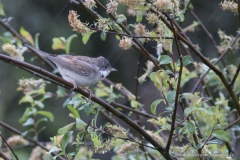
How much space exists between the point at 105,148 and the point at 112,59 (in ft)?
18.6

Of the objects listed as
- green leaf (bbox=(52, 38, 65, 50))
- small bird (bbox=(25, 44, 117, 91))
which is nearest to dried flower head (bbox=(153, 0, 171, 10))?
small bird (bbox=(25, 44, 117, 91))

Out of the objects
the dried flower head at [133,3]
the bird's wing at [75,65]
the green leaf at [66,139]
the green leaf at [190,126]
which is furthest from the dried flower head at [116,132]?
the bird's wing at [75,65]

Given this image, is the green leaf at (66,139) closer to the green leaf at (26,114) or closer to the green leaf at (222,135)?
the green leaf at (222,135)

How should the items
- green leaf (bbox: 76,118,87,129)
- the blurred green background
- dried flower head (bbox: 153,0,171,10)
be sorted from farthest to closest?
the blurred green background
green leaf (bbox: 76,118,87,129)
dried flower head (bbox: 153,0,171,10)

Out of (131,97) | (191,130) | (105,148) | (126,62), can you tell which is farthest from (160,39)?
(126,62)

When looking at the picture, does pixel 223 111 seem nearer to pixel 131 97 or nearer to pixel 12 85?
pixel 131 97

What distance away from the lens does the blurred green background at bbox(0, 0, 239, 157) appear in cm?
736

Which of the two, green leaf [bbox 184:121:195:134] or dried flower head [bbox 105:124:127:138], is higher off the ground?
green leaf [bbox 184:121:195:134]

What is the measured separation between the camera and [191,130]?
193 centimetres

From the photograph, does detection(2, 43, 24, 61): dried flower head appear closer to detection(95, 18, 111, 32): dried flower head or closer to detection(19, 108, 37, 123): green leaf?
detection(19, 108, 37, 123): green leaf

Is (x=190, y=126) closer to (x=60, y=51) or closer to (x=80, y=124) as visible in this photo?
(x=80, y=124)

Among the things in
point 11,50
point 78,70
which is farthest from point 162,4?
point 78,70

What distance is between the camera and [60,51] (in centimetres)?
750

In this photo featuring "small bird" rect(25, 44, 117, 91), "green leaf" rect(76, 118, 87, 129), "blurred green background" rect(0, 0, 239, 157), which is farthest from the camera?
"blurred green background" rect(0, 0, 239, 157)
